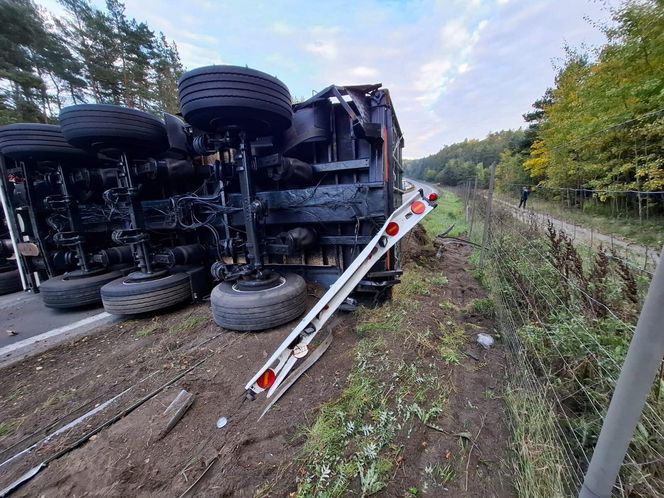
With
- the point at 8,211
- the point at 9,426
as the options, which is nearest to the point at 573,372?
the point at 9,426

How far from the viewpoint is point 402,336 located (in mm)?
2135

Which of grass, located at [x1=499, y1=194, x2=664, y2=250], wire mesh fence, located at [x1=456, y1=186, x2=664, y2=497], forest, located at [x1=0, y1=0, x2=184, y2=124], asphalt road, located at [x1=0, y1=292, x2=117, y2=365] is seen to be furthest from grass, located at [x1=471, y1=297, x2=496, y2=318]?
forest, located at [x1=0, y1=0, x2=184, y2=124]

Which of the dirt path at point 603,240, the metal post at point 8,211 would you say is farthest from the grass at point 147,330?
the dirt path at point 603,240

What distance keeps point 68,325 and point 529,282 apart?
15.3 ft

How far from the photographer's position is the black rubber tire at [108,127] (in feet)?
7.60

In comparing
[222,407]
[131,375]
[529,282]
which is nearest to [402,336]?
[529,282]

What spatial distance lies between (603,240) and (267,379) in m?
2.36

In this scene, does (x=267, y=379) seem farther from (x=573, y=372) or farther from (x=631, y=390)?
(x=573, y=372)

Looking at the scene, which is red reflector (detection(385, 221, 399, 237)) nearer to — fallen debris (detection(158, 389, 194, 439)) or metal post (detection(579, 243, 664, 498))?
metal post (detection(579, 243, 664, 498))

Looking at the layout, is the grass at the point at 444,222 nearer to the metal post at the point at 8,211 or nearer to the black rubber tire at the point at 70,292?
the black rubber tire at the point at 70,292

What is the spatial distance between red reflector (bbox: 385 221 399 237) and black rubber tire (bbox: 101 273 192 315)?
245cm

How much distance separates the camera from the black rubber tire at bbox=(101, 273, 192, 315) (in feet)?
8.84

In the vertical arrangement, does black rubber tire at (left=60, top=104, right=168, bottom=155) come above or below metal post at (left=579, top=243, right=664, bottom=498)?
above

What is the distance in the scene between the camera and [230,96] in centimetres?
190
